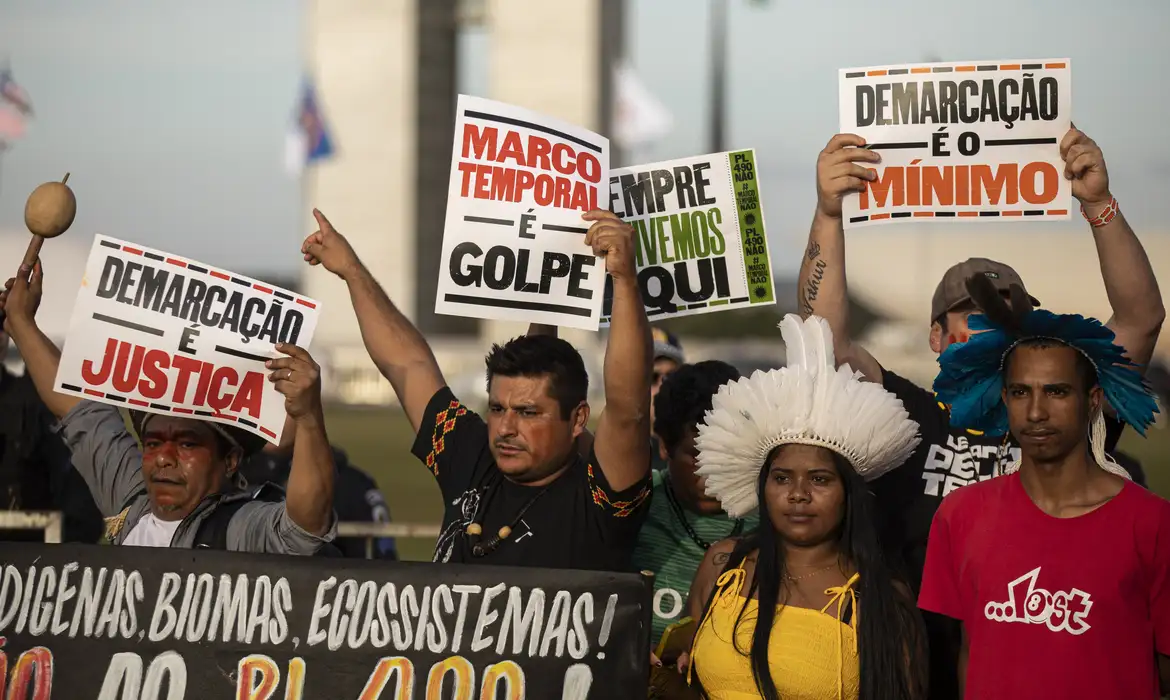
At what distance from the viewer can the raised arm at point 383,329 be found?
556 centimetres

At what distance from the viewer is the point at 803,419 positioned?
456 centimetres

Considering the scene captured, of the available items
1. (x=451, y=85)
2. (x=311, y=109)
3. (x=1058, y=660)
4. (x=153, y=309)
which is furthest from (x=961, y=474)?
(x=451, y=85)

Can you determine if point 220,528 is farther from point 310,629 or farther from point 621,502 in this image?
point 621,502

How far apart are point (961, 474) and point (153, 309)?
8.61ft

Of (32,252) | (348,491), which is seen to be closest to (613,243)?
(32,252)

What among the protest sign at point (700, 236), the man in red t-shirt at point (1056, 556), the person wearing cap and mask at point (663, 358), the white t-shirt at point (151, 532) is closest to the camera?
the man in red t-shirt at point (1056, 556)

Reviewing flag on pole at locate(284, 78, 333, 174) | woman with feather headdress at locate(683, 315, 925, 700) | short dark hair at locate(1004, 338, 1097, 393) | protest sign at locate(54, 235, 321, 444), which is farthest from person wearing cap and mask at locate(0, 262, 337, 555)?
flag on pole at locate(284, 78, 333, 174)

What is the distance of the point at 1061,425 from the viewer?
424 centimetres

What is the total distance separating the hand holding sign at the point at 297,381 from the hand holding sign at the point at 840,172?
68.4 inches

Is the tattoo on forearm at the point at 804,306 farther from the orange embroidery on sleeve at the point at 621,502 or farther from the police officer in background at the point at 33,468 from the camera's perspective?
the police officer in background at the point at 33,468

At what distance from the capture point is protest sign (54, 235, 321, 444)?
17.4 feet

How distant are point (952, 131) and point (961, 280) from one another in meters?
0.54

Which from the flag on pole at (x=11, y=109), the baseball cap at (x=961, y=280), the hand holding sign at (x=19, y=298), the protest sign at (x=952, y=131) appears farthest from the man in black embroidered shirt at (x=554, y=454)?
the flag on pole at (x=11, y=109)

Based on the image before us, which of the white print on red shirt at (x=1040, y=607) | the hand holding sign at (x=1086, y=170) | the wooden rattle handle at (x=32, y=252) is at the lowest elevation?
the white print on red shirt at (x=1040, y=607)
